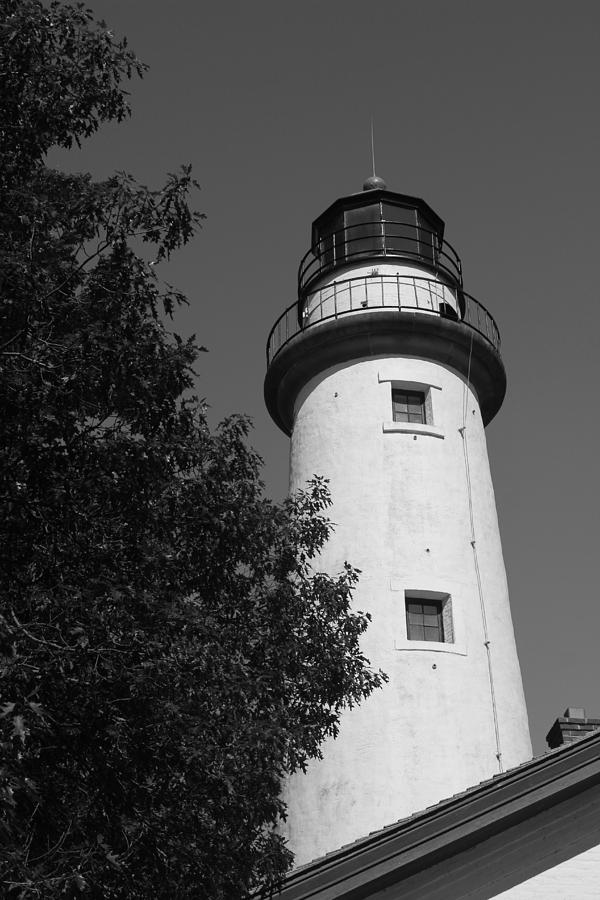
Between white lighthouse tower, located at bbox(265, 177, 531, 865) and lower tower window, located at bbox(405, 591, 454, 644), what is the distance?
0.04 m

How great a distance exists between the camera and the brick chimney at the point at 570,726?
12469 millimetres

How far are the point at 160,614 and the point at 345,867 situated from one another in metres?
3.00

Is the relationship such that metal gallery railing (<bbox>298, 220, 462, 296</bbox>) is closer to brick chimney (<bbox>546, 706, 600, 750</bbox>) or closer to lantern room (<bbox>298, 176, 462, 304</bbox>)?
lantern room (<bbox>298, 176, 462, 304</bbox>)

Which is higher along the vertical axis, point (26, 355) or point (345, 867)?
point (26, 355)

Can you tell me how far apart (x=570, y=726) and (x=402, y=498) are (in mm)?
8787

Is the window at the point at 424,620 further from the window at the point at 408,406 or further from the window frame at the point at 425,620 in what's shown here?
the window at the point at 408,406

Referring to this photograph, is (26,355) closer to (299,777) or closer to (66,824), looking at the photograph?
(66,824)

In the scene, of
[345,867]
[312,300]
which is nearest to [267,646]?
[345,867]

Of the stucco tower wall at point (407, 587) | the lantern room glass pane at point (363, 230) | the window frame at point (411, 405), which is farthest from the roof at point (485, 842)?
the lantern room glass pane at point (363, 230)

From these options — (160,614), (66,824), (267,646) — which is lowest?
(66,824)

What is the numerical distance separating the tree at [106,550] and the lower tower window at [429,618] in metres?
8.82

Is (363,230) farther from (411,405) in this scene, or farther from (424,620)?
(424,620)

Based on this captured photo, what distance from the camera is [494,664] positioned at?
20000mm

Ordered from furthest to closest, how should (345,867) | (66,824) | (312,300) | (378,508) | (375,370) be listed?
(312,300) → (375,370) → (378,508) → (345,867) → (66,824)
